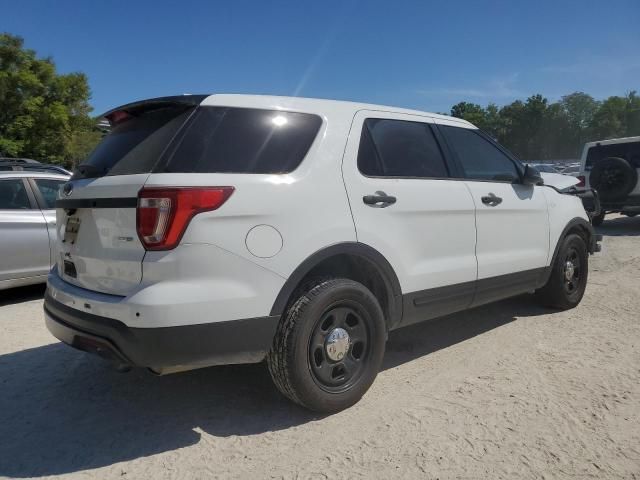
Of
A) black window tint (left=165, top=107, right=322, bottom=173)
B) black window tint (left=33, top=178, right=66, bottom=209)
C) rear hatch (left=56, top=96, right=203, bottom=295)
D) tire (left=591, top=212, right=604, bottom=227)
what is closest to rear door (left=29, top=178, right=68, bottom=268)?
black window tint (left=33, top=178, right=66, bottom=209)

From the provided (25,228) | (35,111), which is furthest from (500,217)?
(35,111)

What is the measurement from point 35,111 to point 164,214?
3745cm

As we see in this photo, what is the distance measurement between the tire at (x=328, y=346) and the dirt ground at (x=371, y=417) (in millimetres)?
169

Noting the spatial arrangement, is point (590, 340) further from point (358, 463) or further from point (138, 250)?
point (138, 250)

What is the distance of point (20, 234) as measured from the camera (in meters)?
5.70

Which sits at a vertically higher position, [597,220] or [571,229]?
[571,229]

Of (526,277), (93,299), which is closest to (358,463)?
(93,299)

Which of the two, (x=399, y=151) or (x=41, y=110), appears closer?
(x=399, y=151)

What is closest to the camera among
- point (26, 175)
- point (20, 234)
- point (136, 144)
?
point (136, 144)

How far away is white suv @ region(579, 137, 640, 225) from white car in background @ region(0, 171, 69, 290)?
33.7ft

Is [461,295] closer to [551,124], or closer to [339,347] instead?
[339,347]

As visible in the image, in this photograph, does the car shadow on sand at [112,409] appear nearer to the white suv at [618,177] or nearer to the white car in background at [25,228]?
the white car in background at [25,228]

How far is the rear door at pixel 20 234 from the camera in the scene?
560 cm

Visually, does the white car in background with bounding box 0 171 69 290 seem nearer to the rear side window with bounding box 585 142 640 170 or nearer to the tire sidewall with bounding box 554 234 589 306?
the tire sidewall with bounding box 554 234 589 306
